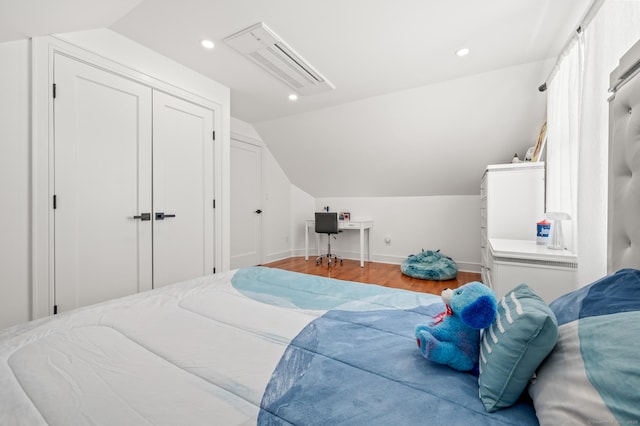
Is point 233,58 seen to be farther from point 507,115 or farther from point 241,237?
point 507,115

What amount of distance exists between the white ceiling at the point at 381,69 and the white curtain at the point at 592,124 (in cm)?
55

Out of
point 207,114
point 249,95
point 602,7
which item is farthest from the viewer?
point 249,95

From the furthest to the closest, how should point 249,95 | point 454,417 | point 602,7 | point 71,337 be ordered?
point 249,95
point 602,7
point 71,337
point 454,417

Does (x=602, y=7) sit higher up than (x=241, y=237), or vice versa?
(x=602, y=7)

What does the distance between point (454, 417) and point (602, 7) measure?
7.23ft

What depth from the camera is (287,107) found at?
156 inches

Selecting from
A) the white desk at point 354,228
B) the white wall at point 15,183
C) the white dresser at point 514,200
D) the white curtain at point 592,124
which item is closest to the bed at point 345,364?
the white curtain at point 592,124

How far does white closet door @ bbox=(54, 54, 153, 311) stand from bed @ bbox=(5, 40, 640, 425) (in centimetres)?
118

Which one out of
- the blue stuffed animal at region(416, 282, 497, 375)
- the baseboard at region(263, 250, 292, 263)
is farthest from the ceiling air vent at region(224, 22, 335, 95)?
the baseboard at region(263, 250, 292, 263)

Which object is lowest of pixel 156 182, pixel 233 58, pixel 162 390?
pixel 162 390

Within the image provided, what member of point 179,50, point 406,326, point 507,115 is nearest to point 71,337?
point 406,326

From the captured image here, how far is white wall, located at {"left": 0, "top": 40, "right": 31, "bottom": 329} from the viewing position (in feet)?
5.67

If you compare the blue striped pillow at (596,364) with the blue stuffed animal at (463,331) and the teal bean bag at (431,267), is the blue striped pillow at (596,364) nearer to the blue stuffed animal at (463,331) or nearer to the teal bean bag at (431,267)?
the blue stuffed animal at (463,331)

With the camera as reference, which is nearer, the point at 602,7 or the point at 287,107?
the point at 602,7
